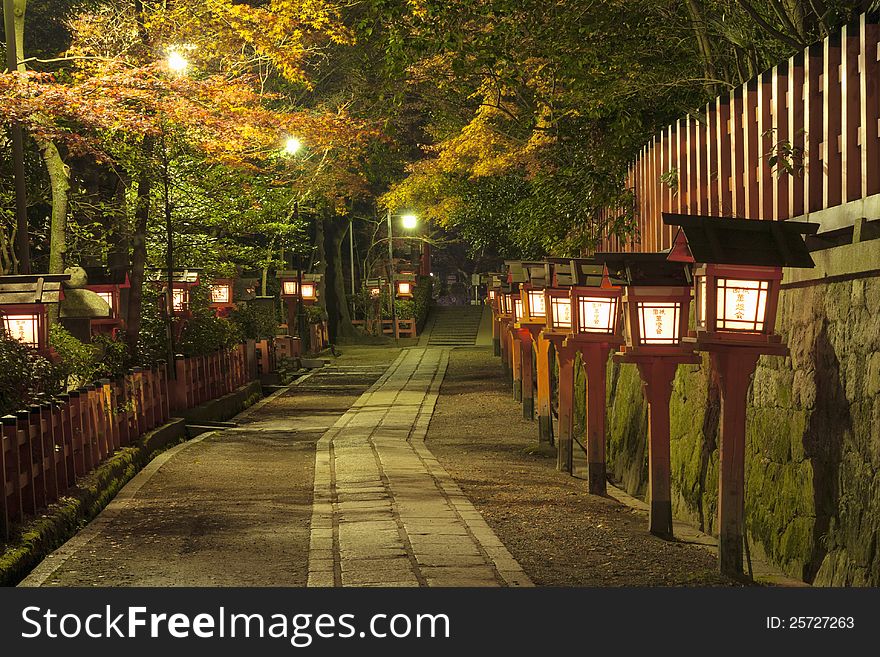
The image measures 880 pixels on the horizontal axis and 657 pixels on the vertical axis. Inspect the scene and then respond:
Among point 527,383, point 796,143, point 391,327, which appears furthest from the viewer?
point 391,327

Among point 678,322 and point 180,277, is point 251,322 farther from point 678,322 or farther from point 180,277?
point 678,322

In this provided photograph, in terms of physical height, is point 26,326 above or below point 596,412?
above

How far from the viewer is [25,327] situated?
15.5 metres

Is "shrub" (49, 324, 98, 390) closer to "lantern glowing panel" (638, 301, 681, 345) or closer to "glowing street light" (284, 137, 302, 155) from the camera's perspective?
"lantern glowing panel" (638, 301, 681, 345)

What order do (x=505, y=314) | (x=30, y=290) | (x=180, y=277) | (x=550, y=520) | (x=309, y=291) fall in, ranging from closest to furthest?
(x=550, y=520) < (x=30, y=290) < (x=180, y=277) < (x=505, y=314) < (x=309, y=291)

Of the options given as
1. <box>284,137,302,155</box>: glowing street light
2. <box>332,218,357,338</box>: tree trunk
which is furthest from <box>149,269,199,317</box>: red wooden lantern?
<box>332,218,357,338</box>: tree trunk

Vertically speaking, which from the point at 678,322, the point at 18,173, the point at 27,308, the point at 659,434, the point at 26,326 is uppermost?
the point at 18,173

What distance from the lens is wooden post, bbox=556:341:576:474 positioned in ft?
54.6

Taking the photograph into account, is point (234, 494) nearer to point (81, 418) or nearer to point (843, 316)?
point (81, 418)

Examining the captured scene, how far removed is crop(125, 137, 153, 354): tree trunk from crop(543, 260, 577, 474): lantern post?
28.8ft

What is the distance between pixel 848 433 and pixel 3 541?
660cm

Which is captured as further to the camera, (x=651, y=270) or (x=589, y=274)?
(x=589, y=274)

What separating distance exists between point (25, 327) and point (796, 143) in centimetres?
1017

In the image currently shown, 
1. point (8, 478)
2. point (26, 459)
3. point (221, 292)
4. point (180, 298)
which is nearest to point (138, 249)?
point (180, 298)
